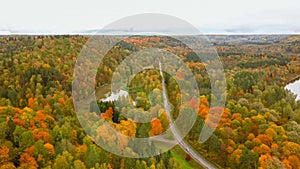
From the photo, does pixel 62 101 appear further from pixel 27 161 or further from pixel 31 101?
pixel 27 161

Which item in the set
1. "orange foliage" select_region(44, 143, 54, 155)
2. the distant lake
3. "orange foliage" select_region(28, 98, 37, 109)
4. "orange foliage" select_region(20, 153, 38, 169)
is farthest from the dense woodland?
the distant lake

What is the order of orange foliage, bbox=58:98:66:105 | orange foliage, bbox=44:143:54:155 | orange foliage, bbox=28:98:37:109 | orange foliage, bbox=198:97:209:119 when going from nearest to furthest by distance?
orange foliage, bbox=44:143:54:155 → orange foliage, bbox=198:97:209:119 → orange foliage, bbox=58:98:66:105 → orange foliage, bbox=28:98:37:109

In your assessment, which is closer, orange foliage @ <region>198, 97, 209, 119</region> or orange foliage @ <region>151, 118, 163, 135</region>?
orange foliage @ <region>151, 118, 163, 135</region>

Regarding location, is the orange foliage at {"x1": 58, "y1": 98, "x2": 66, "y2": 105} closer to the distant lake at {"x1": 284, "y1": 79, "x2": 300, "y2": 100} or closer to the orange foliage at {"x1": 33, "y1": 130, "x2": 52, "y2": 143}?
the orange foliage at {"x1": 33, "y1": 130, "x2": 52, "y2": 143}

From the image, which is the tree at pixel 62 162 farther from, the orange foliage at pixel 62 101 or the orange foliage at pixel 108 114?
the orange foliage at pixel 62 101

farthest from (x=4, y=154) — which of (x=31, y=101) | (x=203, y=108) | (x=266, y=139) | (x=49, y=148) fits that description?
(x=266, y=139)

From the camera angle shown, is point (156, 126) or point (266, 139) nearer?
point (266, 139)

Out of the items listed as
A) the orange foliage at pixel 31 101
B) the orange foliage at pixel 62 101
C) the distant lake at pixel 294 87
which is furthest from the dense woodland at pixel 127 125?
the distant lake at pixel 294 87

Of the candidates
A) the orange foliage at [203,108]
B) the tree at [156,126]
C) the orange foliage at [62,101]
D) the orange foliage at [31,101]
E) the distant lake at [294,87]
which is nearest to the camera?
the tree at [156,126]

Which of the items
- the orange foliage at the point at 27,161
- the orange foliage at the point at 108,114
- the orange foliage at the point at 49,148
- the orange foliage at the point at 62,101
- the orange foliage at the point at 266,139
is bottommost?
the orange foliage at the point at 266,139

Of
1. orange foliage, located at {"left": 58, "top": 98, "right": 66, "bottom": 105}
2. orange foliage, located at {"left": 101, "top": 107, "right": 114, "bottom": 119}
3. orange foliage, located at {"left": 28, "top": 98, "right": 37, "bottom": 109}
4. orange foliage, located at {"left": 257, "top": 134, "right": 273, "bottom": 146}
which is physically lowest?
orange foliage, located at {"left": 257, "top": 134, "right": 273, "bottom": 146}

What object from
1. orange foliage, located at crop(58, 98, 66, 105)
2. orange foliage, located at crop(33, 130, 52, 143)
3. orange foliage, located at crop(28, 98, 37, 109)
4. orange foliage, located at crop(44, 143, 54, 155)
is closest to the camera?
orange foliage, located at crop(44, 143, 54, 155)
